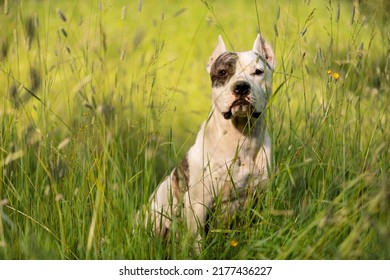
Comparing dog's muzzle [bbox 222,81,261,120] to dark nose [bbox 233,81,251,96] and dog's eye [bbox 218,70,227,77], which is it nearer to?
dark nose [bbox 233,81,251,96]

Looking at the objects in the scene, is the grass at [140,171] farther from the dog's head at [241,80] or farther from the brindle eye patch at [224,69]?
the brindle eye patch at [224,69]

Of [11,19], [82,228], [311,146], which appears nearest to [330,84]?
[311,146]

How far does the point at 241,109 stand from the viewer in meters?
4.68

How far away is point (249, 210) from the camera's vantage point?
158 inches

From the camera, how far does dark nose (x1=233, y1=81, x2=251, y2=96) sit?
15.3 feet

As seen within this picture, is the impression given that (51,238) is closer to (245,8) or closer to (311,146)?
(311,146)

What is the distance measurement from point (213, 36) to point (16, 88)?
8.58 m

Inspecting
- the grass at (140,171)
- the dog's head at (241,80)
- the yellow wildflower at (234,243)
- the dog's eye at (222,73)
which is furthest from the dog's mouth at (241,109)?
the yellow wildflower at (234,243)

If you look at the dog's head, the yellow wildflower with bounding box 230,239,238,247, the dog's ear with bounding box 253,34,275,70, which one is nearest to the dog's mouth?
the dog's head

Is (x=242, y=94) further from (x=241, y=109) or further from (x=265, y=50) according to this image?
(x=265, y=50)

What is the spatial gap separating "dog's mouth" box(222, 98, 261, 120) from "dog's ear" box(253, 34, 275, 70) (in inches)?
18.7

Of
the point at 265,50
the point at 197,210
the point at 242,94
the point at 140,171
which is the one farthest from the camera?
the point at 265,50

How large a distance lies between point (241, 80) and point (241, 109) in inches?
7.1

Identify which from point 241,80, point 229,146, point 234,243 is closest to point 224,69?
point 241,80
